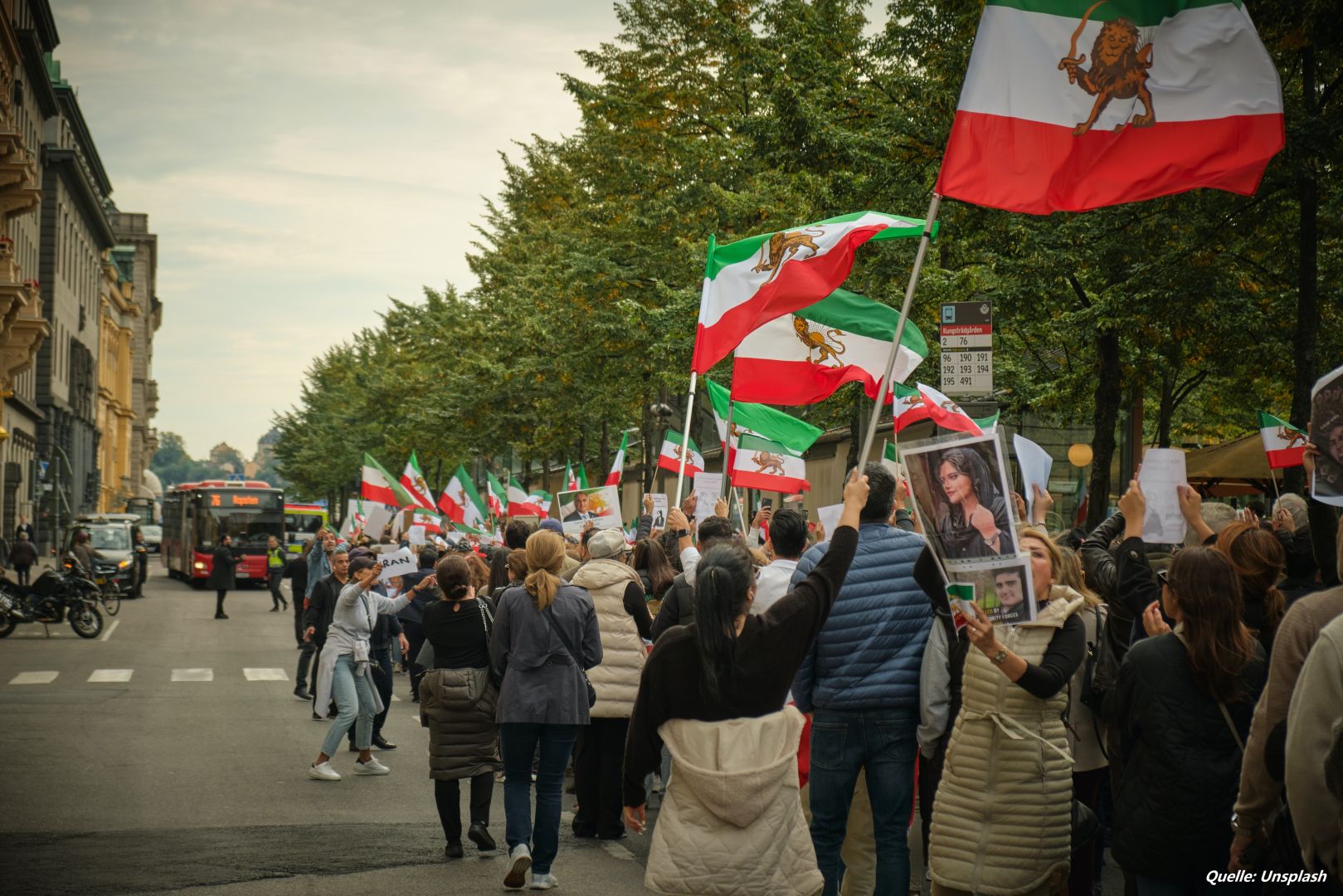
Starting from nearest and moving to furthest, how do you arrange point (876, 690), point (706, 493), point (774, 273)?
point (876, 690) < point (774, 273) < point (706, 493)

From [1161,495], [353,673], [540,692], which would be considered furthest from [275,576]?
[1161,495]

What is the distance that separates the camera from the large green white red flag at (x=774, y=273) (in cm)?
1062

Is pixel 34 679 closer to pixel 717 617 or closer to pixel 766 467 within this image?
pixel 766 467

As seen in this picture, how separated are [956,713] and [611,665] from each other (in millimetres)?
3548

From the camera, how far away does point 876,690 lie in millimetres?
6254

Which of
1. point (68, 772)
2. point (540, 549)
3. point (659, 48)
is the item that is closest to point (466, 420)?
point (659, 48)

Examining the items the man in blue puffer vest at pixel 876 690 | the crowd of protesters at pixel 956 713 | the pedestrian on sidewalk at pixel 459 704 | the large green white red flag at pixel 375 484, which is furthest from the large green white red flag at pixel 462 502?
the man in blue puffer vest at pixel 876 690

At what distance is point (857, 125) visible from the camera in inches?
841

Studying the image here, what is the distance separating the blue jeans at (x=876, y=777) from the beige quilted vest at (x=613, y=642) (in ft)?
10.4

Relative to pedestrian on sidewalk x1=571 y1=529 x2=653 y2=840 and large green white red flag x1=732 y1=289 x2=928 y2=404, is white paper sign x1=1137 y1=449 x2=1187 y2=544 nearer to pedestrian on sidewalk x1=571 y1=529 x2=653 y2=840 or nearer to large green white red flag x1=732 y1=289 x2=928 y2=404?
pedestrian on sidewalk x1=571 y1=529 x2=653 y2=840

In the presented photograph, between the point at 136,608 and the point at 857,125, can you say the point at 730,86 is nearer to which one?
the point at 857,125

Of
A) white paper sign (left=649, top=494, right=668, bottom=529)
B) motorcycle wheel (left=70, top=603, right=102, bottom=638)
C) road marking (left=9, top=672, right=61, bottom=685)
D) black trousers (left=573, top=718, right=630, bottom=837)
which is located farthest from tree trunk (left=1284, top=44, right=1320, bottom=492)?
motorcycle wheel (left=70, top=603, right=102, bottom=638)

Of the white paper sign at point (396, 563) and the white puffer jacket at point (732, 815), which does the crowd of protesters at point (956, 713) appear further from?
the white paper sign at point (396, 563)

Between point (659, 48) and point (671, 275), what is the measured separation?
4574 mm
